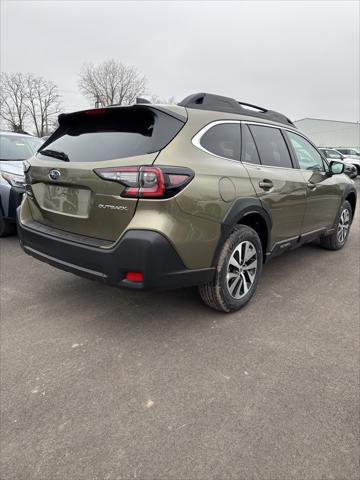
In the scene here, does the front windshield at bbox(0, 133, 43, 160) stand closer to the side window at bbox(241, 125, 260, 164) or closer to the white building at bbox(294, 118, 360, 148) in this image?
the side window at bbox(241, 125, 260, 164)

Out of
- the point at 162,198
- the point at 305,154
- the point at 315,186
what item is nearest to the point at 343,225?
the point at 315,186

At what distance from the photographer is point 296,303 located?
3.23 meters

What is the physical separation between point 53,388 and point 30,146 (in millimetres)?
4992

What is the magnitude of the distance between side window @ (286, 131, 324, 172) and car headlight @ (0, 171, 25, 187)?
3.60 m

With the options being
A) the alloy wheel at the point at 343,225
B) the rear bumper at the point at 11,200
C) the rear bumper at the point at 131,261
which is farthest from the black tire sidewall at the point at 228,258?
the rear bumper at the point at 11,200

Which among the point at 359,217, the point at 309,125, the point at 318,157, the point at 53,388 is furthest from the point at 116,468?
the point at 309,125

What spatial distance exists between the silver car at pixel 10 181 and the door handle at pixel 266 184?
135 inches

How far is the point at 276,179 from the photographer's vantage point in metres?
3.21

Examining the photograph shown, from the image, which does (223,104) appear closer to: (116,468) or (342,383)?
(342,383)

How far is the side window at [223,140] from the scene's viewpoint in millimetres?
2562

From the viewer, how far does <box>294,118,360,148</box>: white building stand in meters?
59.1

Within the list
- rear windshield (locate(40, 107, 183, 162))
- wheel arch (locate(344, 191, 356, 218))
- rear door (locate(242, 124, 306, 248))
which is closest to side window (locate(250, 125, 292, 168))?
rear door (locate(242, 124, 306, 248))

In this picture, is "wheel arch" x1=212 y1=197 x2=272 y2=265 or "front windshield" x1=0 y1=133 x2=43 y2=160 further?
"front windshield" x1=0 y1=133 x2=43 y2=160

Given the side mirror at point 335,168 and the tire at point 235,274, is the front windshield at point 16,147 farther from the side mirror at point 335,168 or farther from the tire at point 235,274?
the side mirror at point 335,168
